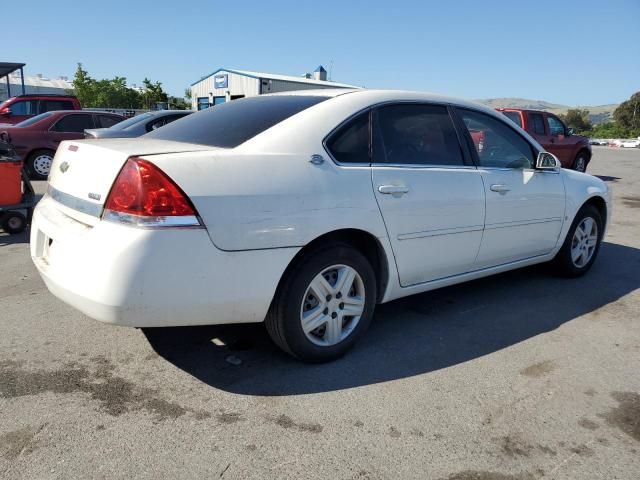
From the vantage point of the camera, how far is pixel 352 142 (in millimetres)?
3158

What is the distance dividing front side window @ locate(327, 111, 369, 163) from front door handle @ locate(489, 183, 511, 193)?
1162 millimetres

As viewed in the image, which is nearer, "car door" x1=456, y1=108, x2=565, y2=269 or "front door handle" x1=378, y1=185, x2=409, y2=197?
"front door handle" x1=378, y1=185, x2=409, y2=197

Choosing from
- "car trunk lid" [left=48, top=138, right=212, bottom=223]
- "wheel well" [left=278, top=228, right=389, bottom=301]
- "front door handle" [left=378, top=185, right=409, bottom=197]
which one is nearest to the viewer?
"car trunk lid" [left=48, top=138, right=212, bottom=223]

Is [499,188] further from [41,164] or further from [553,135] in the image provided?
[553,135]

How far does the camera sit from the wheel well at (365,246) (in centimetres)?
296

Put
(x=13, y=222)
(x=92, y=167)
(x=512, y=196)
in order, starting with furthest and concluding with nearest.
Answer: (x=13, y=222), (x=512, y=196), (x=92, y=167)

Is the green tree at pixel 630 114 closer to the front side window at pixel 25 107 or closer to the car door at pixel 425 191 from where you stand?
the front side window at pixel 25 107

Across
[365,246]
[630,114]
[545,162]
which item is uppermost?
[630,114]

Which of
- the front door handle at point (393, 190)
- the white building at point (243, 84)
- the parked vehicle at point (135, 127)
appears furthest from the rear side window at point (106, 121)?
the white building at point (243, 84)

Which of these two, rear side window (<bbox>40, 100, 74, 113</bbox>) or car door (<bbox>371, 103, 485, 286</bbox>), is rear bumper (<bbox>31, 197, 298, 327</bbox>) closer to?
car door (<bbox>371, 103, 485, 286</bbox>)

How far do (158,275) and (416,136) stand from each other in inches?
77.0

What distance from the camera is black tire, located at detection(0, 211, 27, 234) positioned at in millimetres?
6266

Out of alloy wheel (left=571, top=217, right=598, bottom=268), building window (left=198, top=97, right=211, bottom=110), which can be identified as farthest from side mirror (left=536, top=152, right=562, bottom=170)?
building window (left=198, top=97, right=211, bottom=110)

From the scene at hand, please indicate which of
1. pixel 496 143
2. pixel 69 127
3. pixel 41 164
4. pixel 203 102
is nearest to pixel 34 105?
pixel 69 127
